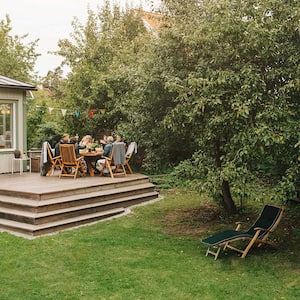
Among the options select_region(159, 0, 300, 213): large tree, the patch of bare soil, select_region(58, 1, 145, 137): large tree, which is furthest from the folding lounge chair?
select_region(58, 1, 145, 137): large tree

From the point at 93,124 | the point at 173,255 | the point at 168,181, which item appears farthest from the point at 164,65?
the point at 93,124

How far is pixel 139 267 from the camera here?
497 centimetres

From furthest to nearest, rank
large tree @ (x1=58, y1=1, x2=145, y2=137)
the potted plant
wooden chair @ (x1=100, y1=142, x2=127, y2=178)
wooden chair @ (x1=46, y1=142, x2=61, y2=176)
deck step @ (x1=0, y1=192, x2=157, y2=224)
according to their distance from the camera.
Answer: large tree @ (x1=58, y1=1, x2=145, y2=137)
the potted plant
wooden chair @ (x1=46, y1=142, x2=61, y2=176)
wooden chair @ (x1=100, y1=142, x2=127, y2=178)
deck step @ (x1=0, y1=192, x2=157, y2=224)

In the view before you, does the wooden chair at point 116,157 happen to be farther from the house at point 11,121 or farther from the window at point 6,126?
the window at point 6,126

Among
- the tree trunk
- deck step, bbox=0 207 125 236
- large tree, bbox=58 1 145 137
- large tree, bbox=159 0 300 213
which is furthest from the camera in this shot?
large tree, bbox=58 1 145 137

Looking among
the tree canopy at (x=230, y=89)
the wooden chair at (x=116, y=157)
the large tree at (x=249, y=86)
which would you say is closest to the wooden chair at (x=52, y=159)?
the wooden chair at (x=116, y=157)

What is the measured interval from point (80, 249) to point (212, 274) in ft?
6.50

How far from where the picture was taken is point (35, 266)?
4.98m

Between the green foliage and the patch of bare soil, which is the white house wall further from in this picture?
the green foliage

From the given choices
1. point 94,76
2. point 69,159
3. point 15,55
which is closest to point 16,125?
point 69,159

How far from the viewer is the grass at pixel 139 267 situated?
426 cm

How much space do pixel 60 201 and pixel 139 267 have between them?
2.78m

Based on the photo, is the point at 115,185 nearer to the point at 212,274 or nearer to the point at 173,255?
the point at 173,255

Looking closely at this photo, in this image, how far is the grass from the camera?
426 cm
